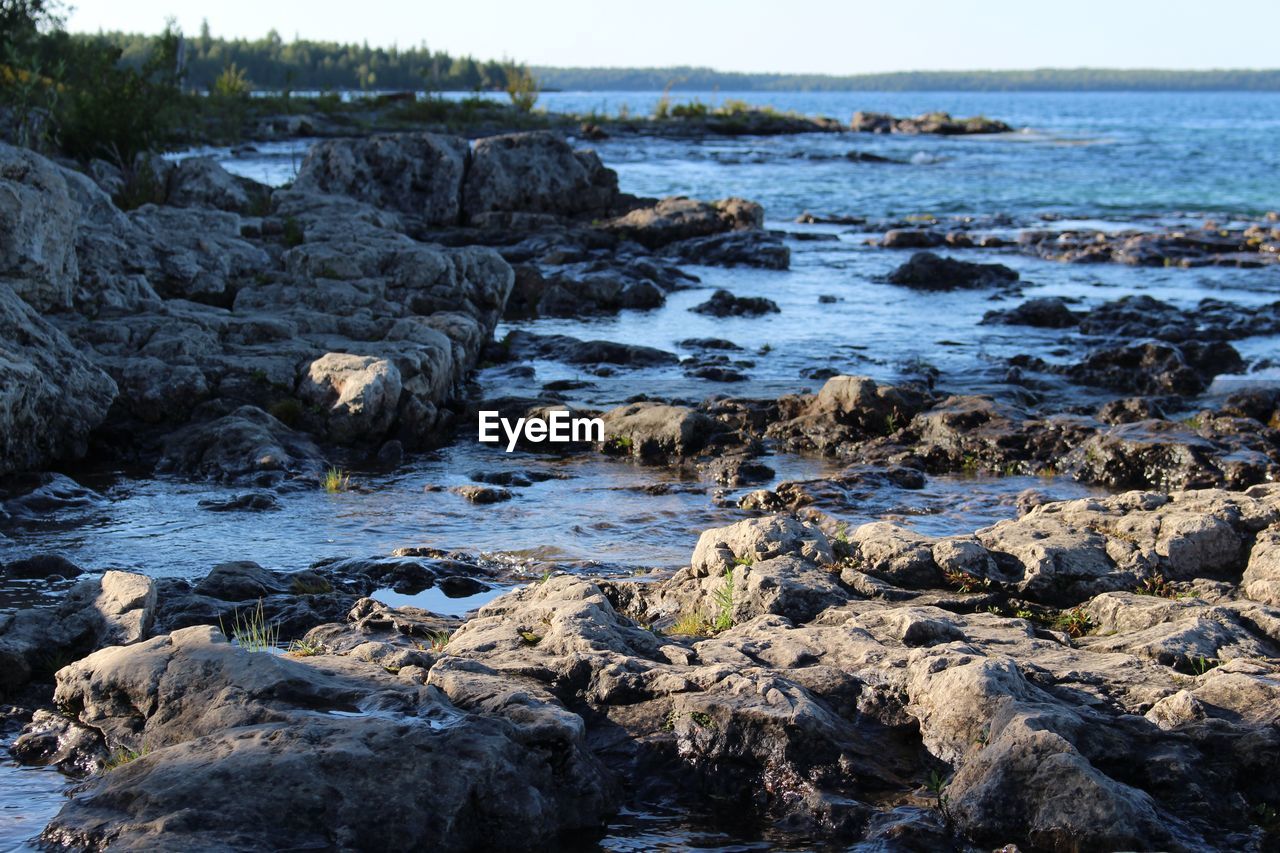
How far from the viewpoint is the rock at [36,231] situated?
13.4 metres

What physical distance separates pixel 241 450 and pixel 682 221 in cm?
1930

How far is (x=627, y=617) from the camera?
763 centimetres

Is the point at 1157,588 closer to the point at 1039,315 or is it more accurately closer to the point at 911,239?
the point at 1039,315


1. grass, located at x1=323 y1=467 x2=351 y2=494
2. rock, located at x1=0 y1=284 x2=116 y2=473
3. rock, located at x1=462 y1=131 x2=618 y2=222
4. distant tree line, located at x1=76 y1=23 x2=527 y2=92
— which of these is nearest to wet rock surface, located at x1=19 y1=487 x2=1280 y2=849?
grass, located at x1=323 y1=467 x2=351 y2=494

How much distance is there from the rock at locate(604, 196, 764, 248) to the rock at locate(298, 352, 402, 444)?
1653 centimetres

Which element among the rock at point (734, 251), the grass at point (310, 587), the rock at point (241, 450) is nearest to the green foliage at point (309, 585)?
the grass at point (310, 587)

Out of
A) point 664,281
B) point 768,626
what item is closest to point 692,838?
point 768,626

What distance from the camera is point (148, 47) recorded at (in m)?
127

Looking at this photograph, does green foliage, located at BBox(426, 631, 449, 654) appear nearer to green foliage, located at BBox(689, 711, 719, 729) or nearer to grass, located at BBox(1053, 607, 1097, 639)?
green foliage, located at BBox(689, 711, 719, 729)

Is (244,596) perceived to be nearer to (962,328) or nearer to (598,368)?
(598,368)

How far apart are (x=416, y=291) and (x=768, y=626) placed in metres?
12.4

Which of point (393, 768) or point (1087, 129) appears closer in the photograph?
point (393, 768)

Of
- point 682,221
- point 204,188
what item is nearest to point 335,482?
point 204,188

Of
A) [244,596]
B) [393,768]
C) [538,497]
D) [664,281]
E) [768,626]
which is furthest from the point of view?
[664,281]
